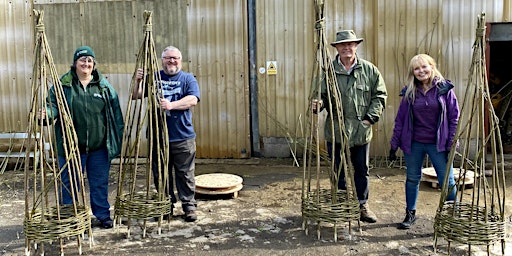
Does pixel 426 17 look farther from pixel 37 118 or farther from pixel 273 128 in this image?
pixel 37 118

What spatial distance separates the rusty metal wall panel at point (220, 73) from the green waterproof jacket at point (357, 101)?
118 inches

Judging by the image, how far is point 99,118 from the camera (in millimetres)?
4812

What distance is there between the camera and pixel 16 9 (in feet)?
25.5

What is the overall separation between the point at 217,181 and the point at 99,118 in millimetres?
1751

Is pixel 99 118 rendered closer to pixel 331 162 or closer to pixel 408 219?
pixel 331 162

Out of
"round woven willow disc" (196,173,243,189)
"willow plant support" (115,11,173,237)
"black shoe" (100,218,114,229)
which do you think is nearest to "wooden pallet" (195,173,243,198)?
"round woven willow disc" (196,173,243,189)

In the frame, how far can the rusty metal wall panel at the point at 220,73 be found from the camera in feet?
24.9

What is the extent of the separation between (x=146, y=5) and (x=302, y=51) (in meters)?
2.39

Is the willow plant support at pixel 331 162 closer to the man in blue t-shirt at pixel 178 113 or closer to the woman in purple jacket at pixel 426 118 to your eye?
the woman in purple jacket at pixel 426 118

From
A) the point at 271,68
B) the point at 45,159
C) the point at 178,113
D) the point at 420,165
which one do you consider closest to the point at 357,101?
the point at 420,165

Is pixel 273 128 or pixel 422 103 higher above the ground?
pixel 422 103

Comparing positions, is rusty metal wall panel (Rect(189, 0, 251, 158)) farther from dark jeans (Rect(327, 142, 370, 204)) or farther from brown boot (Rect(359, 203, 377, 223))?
brown boot (Rect(359, 203, 377, 223))

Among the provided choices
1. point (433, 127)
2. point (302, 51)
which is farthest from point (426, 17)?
point (433, 127)

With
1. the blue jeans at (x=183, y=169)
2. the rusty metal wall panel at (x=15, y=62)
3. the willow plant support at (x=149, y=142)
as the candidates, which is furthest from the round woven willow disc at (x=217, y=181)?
the rusty metal wall panel at (x=15, y=62)
